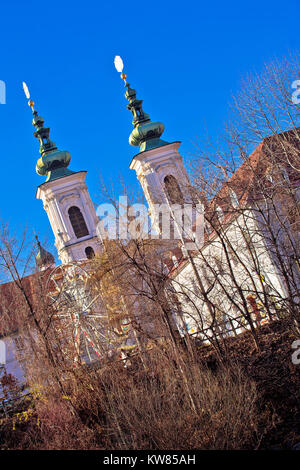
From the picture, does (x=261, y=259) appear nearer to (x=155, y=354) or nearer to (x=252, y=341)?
(x=252, y=341)

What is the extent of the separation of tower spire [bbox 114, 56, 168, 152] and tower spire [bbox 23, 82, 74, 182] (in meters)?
7.04

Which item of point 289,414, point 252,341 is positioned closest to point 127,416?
point 289,414

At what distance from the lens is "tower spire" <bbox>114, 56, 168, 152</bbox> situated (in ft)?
186

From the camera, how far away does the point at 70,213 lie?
2232 inches

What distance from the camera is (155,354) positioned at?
60.7 ft

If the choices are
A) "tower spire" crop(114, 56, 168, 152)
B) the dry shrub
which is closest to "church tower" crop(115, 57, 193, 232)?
"tower spire" crop(114, 56, 168, 152)

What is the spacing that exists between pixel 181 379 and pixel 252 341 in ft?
30.4

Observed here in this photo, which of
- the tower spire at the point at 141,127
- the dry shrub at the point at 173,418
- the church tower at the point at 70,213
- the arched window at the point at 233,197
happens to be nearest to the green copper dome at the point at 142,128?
the tower spire at the point at 141,127

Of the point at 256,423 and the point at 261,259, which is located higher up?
the point at 261,259

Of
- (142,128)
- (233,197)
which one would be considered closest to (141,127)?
(142,128)

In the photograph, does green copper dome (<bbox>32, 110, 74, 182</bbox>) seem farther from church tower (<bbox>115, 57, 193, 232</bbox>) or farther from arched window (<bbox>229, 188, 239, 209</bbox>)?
arched window (<bbox>229, 188, 239, 209</bbox>)

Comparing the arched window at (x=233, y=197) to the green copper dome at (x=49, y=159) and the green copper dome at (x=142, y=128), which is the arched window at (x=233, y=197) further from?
the green copper dome at (x=49, y=159)
